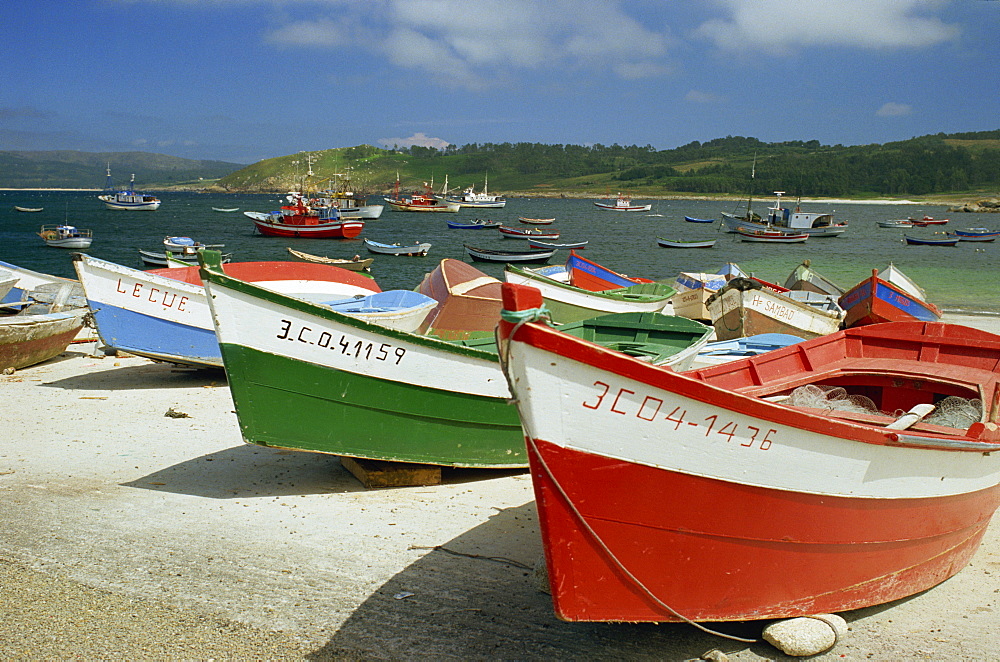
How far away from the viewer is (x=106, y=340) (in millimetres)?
12000

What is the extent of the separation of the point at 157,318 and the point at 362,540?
24.0 feet

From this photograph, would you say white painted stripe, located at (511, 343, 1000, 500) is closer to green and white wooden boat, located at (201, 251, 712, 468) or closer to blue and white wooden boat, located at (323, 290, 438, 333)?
green and white wooden boat, located at (201, 251, 712, 468)

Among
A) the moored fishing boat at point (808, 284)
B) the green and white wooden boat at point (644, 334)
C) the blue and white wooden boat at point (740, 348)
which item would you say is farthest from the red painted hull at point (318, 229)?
the green and white wooden boat at point (644, 334)

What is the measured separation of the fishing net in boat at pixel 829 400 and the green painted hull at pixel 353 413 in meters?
2.80

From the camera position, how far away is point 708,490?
Answer: 4516mm

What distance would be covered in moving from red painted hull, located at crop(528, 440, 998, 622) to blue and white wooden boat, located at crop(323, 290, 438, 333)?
18.0 ft

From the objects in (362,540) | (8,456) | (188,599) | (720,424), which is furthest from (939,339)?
(8,456)

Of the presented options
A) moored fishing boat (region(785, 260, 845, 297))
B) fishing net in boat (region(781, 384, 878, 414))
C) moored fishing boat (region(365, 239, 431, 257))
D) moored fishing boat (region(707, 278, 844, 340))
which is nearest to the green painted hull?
fishing net in boat (region(781, 384, 878, 414))

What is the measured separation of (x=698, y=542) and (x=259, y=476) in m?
5.25

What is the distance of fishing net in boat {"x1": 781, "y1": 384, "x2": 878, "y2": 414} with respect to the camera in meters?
6.82

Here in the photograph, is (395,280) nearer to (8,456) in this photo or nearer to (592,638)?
(8,456)

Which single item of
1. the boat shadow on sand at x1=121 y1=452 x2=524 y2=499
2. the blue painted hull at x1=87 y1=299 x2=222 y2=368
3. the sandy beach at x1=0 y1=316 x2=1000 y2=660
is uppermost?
the blue painted hull at x1=87 y1=299 x2=222 y2=368

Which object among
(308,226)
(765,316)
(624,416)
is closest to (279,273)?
(765,316)

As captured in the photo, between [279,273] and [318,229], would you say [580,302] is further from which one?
[318,229]
